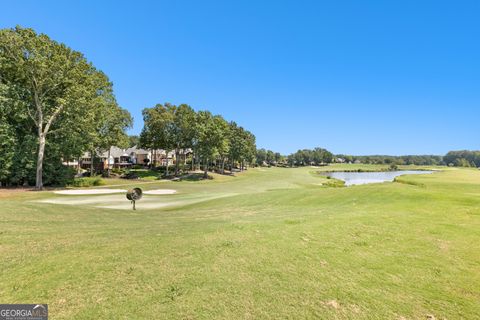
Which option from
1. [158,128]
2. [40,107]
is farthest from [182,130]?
[40,107]

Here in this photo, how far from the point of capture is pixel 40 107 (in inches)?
1254

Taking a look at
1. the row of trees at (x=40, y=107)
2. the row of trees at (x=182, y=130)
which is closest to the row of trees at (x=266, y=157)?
the row of trees at (x=182, y=130)

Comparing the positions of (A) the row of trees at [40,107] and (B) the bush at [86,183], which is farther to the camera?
(B) the bush at [86,183]

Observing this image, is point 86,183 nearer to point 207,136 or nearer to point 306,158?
point 207,136

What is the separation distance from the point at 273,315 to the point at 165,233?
5.94m

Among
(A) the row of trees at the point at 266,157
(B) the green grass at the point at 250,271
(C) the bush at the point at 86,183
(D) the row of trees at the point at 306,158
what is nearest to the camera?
(B) the green grass at the point at 250,271

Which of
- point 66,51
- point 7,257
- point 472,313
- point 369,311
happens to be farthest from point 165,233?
point 66,51

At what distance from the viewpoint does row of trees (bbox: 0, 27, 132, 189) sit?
30031 mm

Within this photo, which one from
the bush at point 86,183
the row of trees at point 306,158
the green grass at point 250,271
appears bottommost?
the bush at point 86,183

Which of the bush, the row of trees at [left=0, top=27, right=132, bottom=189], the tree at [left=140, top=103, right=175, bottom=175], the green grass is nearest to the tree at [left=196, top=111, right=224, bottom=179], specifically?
the tree at [left=140, top=103, right=175, bottom=175]

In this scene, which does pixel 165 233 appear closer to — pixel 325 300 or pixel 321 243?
pixel 321 243

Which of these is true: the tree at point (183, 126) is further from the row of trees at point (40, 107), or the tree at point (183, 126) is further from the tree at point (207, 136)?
the row of trees at point (40, 107)

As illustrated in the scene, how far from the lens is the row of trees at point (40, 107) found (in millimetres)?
30031

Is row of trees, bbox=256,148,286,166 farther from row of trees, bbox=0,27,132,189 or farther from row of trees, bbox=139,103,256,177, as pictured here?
row of trees, bbox=0,27,132,189
